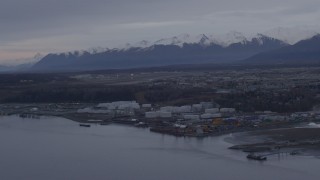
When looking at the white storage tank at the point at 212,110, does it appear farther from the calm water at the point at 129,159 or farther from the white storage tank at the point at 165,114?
the calm water at the point at 129,159

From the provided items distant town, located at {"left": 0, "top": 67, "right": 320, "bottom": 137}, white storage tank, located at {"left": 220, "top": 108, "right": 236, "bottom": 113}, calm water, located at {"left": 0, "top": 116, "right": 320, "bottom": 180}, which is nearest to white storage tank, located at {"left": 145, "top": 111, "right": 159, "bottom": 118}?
distant town, located at {"left": 0, "top": 67, "right": 320, "bottom": 137}

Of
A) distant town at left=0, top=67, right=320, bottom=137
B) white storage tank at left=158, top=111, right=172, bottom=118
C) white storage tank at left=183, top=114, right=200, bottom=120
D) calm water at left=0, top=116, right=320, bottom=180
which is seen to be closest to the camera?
calm water at left=0, top=116, right=320, bottom=180

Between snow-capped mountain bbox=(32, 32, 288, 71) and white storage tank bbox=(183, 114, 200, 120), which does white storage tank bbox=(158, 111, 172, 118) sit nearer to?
white storage tank bbox=(183, 114, 200, 120)

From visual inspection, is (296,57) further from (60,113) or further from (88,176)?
(88,176)

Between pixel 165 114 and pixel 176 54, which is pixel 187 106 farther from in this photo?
pixel 176 54

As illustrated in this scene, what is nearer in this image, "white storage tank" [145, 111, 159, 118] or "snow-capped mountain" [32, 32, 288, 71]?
"white storage tank" [145, 111, 159, 118]

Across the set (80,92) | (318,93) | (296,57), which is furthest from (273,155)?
(296,57)

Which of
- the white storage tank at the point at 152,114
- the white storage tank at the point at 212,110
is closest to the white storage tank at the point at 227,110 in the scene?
the white storage tank at the point at 212,110

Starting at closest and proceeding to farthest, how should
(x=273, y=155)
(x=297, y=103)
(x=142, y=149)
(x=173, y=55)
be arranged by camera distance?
1. (x=273, y=155)
2. (x=142, y=149)
3. (x=297, y=103)
4. (x=173, y=55)

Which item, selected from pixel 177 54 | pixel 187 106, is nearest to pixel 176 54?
pixel 177 54
